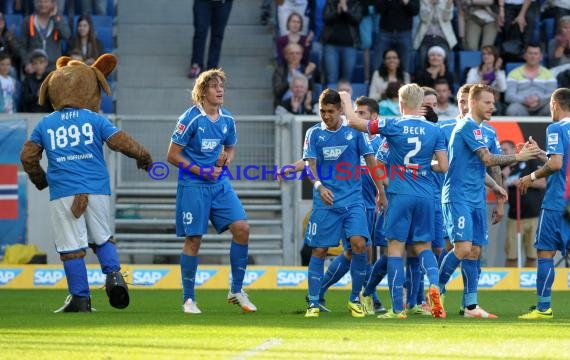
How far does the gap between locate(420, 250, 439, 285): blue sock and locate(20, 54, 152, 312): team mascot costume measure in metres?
2.91

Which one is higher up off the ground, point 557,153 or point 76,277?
point 557,153

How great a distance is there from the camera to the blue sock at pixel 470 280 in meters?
12.8

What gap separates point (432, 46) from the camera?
21906 millimetres

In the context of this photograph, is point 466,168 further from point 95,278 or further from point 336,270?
point 95,278

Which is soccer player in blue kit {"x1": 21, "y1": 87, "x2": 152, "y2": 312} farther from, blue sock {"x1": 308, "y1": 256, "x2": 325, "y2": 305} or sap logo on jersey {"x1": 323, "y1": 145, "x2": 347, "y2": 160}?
sap logo on jersey {"x1": 323, "y1": 145, "x2": 347, "y2": 160}

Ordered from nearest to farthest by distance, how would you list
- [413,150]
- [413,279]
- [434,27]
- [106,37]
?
[413,150] → [413,279] → [434,27] → [106,37]

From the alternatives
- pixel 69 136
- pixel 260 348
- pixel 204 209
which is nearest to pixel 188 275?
pixel 204 209

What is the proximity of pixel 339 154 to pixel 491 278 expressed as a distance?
691 cm

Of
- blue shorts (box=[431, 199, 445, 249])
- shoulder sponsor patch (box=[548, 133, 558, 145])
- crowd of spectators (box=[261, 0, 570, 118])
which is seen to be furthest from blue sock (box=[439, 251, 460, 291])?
Answer: crowd of spectators (box=[261, 0, 570, 118])

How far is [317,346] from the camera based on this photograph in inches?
359

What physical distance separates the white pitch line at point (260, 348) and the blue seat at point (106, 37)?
44.0ft

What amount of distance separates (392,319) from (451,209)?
141cm

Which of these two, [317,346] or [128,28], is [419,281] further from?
[128,28]

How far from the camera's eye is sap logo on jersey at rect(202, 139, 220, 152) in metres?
13.3
